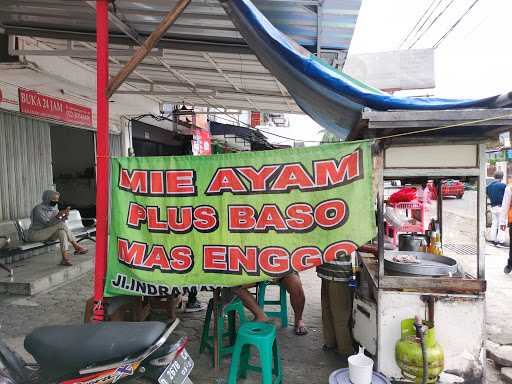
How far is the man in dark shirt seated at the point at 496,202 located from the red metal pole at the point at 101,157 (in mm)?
9425

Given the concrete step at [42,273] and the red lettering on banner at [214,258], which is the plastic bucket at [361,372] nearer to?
the red lettering on banner at [214,258]

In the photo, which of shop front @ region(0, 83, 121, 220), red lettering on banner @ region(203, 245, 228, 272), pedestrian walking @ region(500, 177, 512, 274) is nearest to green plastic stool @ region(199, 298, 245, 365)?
red lettering on banner @ region(203, 245, 228, 272)

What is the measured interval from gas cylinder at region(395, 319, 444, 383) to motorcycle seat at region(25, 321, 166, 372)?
186 cm

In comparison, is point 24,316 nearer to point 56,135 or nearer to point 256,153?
point 256,153

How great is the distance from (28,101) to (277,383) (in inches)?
261

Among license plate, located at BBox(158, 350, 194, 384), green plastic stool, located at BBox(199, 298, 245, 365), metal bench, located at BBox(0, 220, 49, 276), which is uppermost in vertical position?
metal bench, located at BBox(0, 220, 49, 276)

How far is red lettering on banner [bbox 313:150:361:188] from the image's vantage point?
2855mm

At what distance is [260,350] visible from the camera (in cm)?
293

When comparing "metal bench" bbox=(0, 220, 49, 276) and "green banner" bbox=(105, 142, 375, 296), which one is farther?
"metal bench" bbox=(0, 220, 49, 276)

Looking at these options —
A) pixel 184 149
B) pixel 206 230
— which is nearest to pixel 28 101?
pixel 206 230

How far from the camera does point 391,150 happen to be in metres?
3.05

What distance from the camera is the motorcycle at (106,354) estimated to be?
221 cm

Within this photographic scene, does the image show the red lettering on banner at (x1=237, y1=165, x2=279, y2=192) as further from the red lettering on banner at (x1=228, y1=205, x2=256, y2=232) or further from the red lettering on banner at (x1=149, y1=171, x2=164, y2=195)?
the red lettering on banner at (x1=149, y1=171, x2=164, y2=195)

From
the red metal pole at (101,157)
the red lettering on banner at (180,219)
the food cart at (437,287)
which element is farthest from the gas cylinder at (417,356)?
the red metal pole at (101,157)
